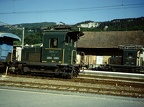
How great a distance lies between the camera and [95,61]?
34.2 m

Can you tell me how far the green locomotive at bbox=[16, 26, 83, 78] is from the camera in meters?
14.8

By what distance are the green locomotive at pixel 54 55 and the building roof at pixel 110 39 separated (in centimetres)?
1943

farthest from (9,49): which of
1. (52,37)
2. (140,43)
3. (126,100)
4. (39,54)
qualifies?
(140,43)

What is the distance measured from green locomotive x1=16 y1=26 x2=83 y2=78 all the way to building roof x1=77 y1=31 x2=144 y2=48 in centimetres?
1943

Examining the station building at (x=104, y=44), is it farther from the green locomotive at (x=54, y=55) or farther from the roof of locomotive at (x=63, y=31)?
the green locomotive at (x=54, y=55)

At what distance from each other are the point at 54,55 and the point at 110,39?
23022 mm

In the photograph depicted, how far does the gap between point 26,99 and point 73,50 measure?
8.78 metres

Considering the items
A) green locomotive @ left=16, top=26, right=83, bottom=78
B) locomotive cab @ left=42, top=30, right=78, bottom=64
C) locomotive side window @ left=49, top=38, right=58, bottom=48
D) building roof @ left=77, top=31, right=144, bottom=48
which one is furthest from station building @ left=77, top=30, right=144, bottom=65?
locomotive side window @ left=49, top=38, right=58, bottom=48

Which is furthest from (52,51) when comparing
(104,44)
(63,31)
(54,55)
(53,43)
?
(104,44)

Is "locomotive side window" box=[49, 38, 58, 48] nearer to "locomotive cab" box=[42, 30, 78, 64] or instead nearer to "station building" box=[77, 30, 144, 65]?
"locomotive cab" box=[42, 30, 78, 64]

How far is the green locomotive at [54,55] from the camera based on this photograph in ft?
48.6

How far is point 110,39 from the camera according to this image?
36281mm

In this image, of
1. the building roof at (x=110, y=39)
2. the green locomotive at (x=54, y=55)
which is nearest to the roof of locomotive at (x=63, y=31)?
the green locomotive at (x=54, y=55)

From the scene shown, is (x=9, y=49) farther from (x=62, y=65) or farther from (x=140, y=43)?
(x=140, y=43)
